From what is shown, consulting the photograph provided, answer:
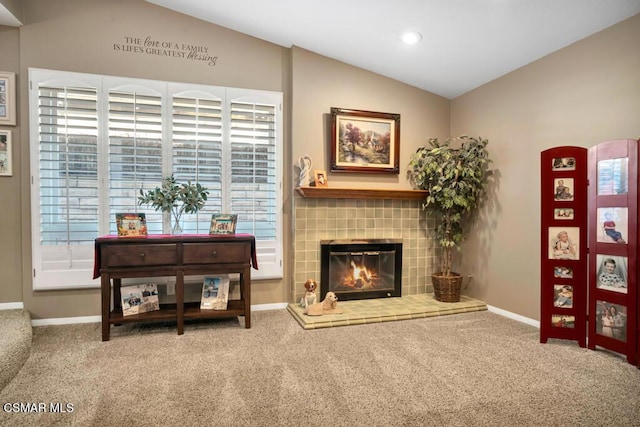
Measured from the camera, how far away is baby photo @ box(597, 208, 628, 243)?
8.14ft

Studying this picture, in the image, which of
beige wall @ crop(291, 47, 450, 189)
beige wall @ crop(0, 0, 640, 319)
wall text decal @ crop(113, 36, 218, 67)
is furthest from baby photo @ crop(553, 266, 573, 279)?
wall text decal @ crop(113, 36, 218, 67)

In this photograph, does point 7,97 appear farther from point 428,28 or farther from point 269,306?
point 428,28

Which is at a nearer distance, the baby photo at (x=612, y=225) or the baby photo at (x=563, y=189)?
the baby photo at (x=612, y=225)

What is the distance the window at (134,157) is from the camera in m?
3.20

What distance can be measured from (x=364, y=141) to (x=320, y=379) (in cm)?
262

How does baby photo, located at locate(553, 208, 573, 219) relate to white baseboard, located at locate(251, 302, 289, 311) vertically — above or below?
above

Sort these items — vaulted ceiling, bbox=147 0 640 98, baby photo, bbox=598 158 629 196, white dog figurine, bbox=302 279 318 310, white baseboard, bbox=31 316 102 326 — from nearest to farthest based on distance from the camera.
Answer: baby photo, bbox=598 158 629 196
vaulted ceiling, bbox=147 0 640 98
white baseboard, bbox=31 316 102 326
white dog figurine, bbox=302 279 318 310

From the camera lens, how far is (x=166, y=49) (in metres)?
3.48

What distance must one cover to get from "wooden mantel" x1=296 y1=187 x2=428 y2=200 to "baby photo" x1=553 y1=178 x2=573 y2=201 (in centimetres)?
142

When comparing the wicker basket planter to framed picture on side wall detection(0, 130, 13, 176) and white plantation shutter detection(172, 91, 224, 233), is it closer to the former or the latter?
white plantation shutter detection(172, 91, 224, 233)

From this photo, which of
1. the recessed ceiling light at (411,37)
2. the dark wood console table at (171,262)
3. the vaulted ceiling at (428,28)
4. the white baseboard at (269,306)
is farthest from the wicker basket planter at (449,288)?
the recessed ceiling light at (411,37)

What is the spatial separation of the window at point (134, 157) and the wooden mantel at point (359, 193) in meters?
0.39

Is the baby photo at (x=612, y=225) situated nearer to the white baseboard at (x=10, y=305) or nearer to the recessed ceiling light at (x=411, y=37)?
the recessed ceiling light at (x=411, y=37)

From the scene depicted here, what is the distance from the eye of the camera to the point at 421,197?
4105mm
